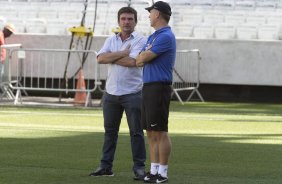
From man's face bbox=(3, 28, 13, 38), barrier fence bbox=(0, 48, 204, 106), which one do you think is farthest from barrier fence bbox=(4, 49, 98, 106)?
man's face bbox=(3, 28, 13, 38)

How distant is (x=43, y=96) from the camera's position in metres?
28.0

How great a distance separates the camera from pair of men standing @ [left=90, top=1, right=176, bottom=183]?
435 inches

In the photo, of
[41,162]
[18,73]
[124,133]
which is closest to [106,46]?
[41,162]

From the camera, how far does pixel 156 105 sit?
36.2 feet

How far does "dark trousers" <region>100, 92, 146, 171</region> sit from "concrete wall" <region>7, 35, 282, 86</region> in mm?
16034

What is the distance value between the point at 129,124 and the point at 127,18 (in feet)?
3.92

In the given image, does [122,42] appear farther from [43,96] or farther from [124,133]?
[43,96]

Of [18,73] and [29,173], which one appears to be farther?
[18,73]

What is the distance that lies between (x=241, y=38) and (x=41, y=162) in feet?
54.4

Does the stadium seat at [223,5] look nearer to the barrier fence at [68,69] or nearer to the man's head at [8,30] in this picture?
the barrier fence at [68,69]

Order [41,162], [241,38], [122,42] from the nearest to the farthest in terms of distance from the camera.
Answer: [122,42], [41,162], [241,38]

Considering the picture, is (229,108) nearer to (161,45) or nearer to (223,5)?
(223,5)

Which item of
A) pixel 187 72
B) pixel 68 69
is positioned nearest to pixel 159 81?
pixel 187 72

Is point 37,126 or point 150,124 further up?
point 150,124
